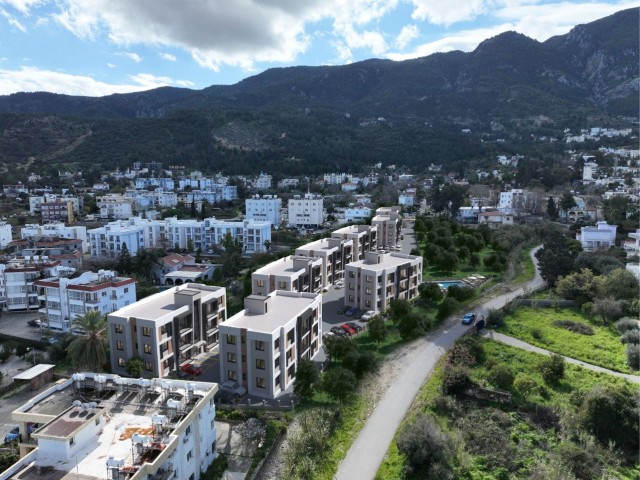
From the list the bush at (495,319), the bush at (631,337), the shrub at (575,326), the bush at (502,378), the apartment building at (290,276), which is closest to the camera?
the bush at (502,378)

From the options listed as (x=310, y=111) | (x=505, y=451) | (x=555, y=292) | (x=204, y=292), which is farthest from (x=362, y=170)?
(x=505, y=451)

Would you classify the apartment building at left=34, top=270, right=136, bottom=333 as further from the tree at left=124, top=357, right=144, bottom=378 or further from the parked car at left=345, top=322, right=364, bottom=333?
the parked car at left=345, top=322, right=364, bottom=333

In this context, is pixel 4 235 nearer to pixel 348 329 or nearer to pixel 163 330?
pixel 163 330

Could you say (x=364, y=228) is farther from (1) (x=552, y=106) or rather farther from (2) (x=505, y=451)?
(1) (x=552, y=106)

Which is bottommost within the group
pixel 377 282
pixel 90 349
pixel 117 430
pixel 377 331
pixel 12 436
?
pixel 12 436

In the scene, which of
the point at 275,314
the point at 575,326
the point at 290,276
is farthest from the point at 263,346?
the point at 575,326

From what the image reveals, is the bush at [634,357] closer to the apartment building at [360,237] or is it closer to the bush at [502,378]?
the bush at [502,378]

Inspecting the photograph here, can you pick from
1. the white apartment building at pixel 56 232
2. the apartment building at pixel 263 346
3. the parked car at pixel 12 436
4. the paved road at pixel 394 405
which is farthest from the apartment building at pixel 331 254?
the white apartment building at pixel 56 232
